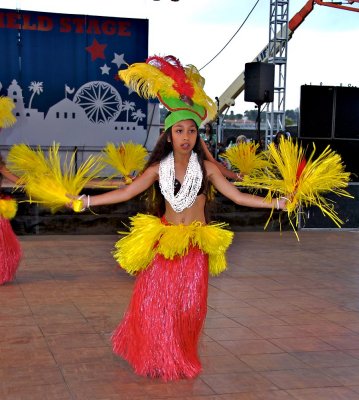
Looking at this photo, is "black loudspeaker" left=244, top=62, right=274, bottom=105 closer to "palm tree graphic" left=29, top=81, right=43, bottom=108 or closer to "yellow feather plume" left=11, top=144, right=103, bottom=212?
"palm tree graphic" left=29, top=81, right=43, bottom=108


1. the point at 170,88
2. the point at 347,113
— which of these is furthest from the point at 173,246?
the point at 347,113

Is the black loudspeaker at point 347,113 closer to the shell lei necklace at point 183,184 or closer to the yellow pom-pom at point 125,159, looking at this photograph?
the yellow pom-pom at point 125,159

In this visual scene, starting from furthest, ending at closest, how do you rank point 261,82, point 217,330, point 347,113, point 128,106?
point 128,106, point 347,113, point 261,82, point 217,330

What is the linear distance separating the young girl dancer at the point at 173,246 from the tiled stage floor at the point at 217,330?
0.16 metres

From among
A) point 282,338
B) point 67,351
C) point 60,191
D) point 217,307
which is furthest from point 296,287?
point 60,191

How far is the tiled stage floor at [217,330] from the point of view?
3.64 meters

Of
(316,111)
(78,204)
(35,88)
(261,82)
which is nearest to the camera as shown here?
(78,204)

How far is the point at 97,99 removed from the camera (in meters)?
14.5

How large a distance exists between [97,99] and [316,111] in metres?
5.13

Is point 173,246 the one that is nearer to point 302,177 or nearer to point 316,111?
point 302,177

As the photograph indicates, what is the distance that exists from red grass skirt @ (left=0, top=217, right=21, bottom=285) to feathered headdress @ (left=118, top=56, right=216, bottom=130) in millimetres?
2667

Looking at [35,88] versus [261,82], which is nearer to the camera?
[261,82]

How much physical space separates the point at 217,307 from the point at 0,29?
9.98m

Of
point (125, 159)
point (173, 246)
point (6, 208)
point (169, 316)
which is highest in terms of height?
point (125, 159)
